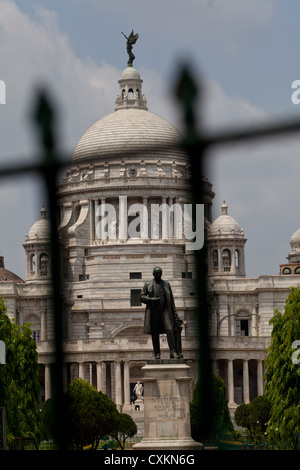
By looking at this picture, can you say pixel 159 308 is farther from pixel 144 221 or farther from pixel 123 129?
pixel 123 129

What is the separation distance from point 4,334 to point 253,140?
54.3 m

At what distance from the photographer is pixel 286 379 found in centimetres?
6000

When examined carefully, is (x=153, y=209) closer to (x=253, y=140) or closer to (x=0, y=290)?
(x=0, y=290)

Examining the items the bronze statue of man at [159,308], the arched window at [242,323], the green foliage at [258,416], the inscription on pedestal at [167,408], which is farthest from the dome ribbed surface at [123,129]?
the bronze statue of man at [159,308]

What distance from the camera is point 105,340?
416ft

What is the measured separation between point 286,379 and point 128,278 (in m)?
87.7

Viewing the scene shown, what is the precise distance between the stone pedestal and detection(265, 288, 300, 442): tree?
34.5ft

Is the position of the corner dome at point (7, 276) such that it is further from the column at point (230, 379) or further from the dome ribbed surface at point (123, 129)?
the column at point (230, 379)

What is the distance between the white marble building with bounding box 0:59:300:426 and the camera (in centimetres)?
12594

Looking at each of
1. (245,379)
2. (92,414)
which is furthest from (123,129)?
(92,414)

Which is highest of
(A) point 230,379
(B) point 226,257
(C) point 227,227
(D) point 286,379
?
(C) point 227,227

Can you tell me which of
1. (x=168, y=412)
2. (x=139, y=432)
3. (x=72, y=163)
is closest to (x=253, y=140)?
(x=72, y=163)

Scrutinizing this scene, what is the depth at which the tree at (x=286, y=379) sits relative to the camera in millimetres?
58156

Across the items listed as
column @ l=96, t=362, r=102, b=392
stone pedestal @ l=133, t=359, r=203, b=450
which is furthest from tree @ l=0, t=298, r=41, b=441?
column @ l=96, t=362, r=102, b=392
